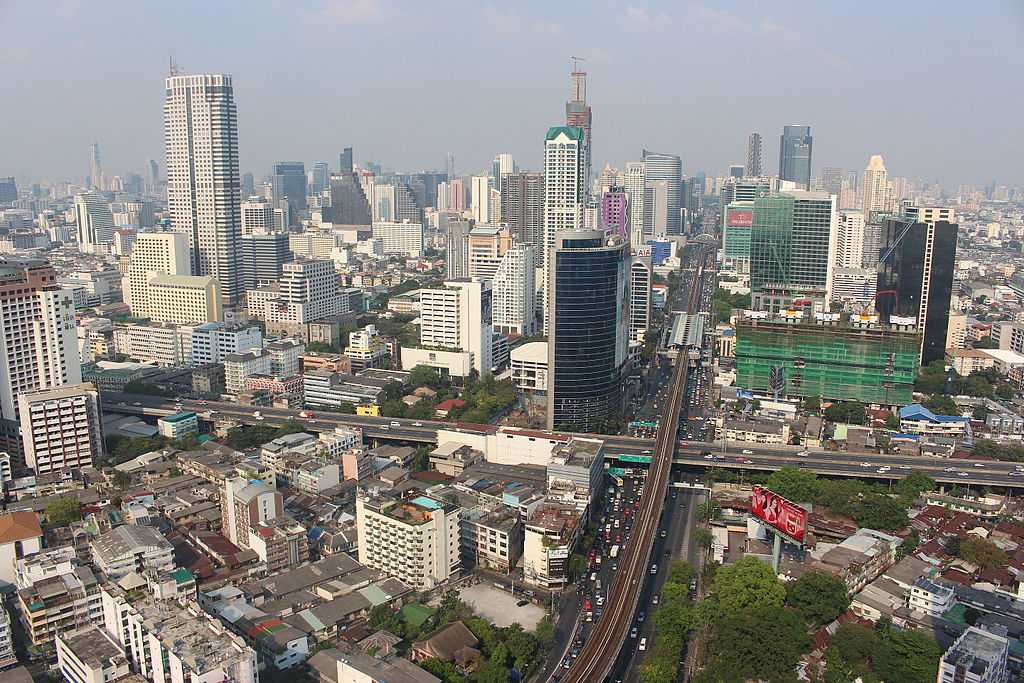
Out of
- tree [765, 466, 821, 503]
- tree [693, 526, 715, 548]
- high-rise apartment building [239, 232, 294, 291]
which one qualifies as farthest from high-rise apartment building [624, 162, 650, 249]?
tree [693, 526, 715, 548]

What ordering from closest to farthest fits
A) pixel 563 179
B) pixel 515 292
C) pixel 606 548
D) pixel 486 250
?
1. pixel 606 548
2. pixel 515 292
3. pixel 563 179
4. pixel 486 250

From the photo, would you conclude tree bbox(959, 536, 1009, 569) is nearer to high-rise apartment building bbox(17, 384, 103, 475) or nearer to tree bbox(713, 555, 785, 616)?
tree bbox(713, 555, 785, 616)

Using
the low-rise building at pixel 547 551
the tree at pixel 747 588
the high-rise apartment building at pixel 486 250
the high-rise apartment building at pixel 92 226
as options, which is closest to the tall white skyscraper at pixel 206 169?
the high-rise apartment building at pixel 486 250

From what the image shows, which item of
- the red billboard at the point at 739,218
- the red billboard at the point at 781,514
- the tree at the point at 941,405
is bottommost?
the tree at the point at 941,405

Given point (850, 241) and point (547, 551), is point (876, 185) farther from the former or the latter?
point (547, 551)

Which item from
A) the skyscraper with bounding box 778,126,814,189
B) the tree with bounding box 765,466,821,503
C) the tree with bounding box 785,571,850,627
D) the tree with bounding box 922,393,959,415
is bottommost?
the tree with bounding box 785,571,850,627

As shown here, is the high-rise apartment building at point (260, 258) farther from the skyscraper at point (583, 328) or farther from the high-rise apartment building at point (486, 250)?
the skyscraper at point (583, 328)

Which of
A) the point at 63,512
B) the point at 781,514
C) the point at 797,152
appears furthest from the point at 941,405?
the point at 797,152
